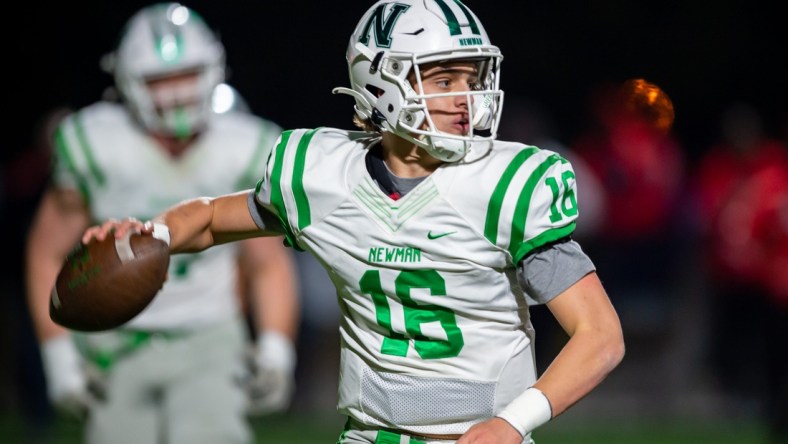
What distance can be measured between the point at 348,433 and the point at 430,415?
24cm

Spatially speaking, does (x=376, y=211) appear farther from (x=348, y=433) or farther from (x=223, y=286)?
(x=223, y=286)

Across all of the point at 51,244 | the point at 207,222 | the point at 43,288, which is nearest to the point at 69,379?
the point at 43,288

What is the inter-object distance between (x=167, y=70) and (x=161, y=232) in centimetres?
153

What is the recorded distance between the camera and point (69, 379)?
182 inches

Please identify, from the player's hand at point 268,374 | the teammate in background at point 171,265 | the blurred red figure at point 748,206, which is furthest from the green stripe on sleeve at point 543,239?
the blurred red figure at point 748,206

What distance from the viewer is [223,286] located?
4730 millimetres

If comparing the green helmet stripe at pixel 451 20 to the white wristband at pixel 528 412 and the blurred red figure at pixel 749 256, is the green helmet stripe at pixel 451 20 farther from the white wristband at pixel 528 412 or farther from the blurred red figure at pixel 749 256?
the blurred red figure at pixel 749 256

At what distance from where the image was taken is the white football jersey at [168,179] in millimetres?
4633

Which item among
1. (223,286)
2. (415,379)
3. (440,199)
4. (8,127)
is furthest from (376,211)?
(8,127)

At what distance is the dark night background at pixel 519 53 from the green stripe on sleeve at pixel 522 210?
6496 mm

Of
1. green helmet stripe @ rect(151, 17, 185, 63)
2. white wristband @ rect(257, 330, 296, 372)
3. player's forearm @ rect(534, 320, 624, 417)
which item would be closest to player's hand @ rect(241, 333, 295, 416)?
white wristband @ rect(257, 330, 296, 372)

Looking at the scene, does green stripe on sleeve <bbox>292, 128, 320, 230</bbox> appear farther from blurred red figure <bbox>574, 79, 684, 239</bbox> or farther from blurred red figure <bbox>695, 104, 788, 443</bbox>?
blurred red figure <bbox>574, 79, 684, 239</bbox>

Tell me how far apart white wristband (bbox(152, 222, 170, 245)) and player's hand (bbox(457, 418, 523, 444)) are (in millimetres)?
901

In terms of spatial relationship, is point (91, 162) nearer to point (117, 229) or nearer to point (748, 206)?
point (117, 229)
